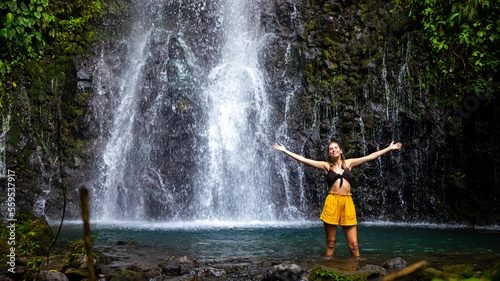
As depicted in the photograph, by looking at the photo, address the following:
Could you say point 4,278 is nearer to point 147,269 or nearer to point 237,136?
point 147,269

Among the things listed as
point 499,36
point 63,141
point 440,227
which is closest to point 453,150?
point 440,227

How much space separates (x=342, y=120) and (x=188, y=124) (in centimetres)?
514

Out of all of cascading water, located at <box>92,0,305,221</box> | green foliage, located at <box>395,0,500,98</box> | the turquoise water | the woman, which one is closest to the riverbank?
the turquoise water

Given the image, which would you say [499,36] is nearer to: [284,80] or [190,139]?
[284,80]

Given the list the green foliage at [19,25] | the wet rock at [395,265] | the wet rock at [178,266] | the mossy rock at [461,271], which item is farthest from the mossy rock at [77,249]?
the mossy rock at [461,271]

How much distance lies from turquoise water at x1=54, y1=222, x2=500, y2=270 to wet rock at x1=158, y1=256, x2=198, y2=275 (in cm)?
77

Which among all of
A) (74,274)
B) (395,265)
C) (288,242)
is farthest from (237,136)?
(74,274)

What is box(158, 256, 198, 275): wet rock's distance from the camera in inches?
189

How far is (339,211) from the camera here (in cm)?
495

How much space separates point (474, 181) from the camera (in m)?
11.0

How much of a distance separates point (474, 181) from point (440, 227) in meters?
1.96

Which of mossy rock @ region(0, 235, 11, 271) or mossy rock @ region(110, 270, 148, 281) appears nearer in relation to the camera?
mossy rock @ region(110, 270, 148, 281)

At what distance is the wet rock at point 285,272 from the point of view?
14.2 feet

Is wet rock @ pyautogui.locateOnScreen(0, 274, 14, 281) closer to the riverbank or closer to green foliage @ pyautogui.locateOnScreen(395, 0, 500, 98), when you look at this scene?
the riverbank
